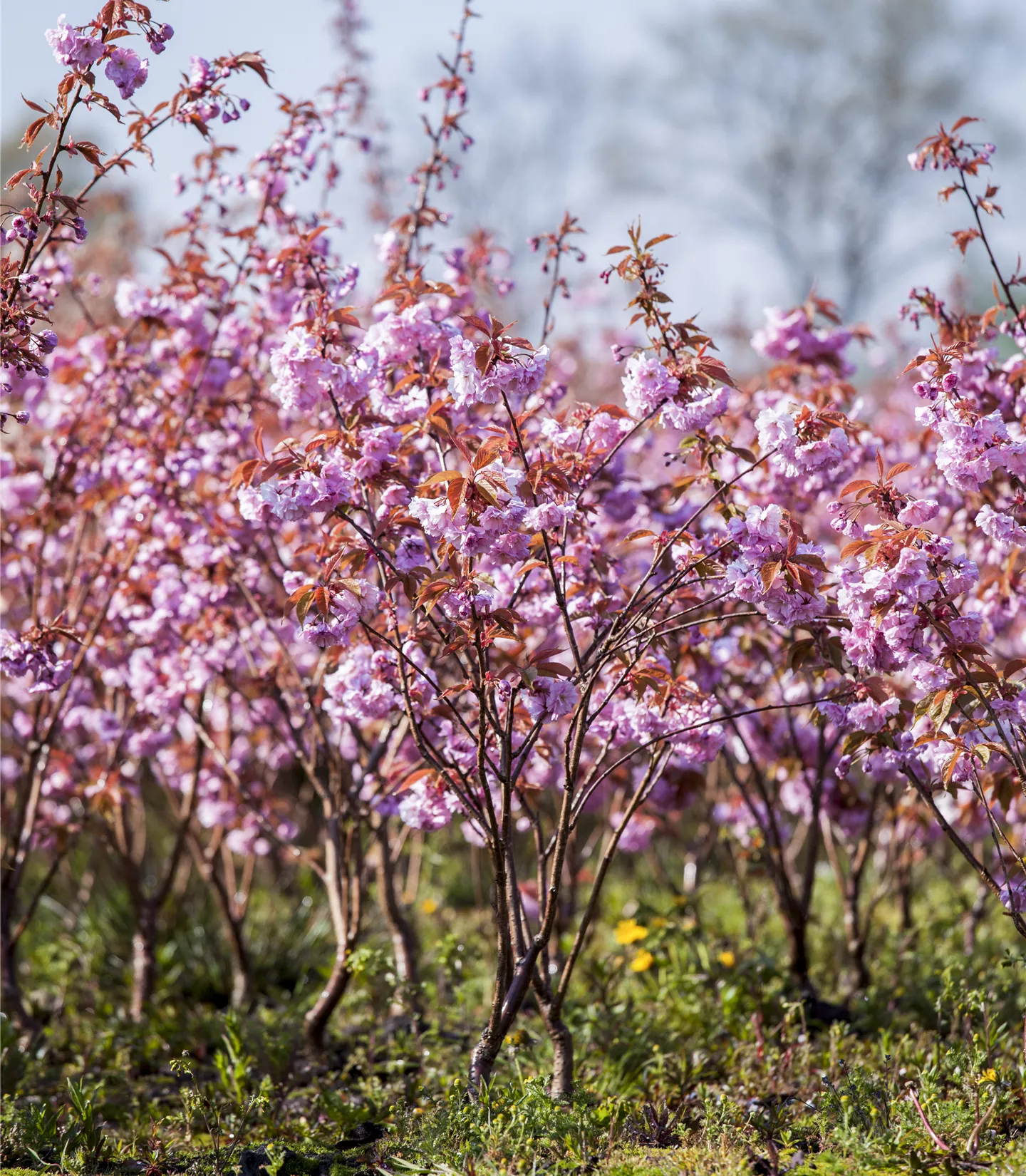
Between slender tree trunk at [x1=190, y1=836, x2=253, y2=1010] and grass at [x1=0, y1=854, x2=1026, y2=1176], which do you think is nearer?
grass at [x1=0, y1=854, x2=1026, y2=1176]

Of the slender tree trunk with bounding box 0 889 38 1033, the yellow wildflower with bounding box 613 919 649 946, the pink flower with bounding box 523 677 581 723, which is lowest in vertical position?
the yellow wildflower with bounding box 613 919 649 946

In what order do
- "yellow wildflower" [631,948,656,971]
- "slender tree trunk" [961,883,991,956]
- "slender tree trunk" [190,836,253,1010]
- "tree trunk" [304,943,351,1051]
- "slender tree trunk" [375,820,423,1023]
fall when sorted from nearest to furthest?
1. "tree trunk" [304,943,351,1051]
2. "slender tree trunk" [375,820,423,1023]
3. "yellow wildflower" [631,948,656,971]
4. "slender tree trunk" [190,836,253,1010]
5. "slender tree trunk" [961,883,991,956]

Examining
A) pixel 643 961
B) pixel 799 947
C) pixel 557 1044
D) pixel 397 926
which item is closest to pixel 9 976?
pixel 397 926

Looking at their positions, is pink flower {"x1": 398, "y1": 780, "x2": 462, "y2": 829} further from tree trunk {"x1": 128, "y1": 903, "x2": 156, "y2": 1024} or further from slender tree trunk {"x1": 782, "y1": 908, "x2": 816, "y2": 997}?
tree trunk {"x1": 128, "y1": 903, "x2": 156, "y2": 1024}

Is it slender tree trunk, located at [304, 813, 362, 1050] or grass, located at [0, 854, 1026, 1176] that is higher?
slender tree trunk, located at [304, 813, 362, 1050]

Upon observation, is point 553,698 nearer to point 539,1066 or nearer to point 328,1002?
point 539,1066

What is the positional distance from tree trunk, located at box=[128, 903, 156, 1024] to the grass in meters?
0.07

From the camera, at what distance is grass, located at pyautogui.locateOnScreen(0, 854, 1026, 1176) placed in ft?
8.54

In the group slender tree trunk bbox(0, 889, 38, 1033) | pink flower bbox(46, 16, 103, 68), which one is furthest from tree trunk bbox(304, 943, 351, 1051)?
pink flower bbox(46, 16, 103, 68)

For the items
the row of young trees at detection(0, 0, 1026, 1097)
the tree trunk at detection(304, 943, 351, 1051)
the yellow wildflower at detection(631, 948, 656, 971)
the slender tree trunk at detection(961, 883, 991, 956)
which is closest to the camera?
the row of young trees at detection(0, 0, 1026, 1097)

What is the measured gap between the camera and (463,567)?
8.10ft

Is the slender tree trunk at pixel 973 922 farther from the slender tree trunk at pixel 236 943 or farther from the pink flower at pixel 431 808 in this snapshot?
the slender tree trunk at pixel 236 943

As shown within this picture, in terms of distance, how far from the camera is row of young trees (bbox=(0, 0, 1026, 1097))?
2514 mm

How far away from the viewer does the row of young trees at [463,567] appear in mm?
2514
